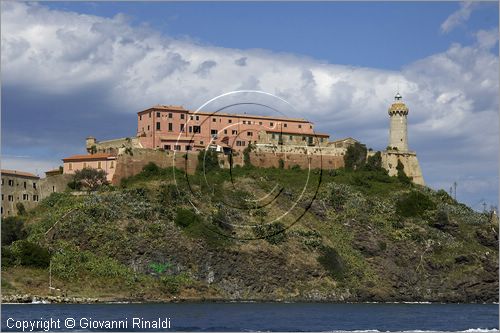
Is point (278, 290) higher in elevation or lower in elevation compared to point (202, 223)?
lower

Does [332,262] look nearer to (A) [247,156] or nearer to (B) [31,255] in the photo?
(A) [247,156]

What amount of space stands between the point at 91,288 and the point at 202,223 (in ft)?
53.4

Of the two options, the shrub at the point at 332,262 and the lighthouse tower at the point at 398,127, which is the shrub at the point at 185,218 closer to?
the shrub at the point at 332,262

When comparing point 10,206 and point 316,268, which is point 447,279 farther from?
point 10,206

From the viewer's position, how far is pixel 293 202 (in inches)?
4796

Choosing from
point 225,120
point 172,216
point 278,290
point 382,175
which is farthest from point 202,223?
point 382,175

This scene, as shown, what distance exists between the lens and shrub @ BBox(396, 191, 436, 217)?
407 ft

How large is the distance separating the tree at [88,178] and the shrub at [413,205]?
3566 centimetres

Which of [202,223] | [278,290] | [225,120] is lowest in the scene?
[278,290]

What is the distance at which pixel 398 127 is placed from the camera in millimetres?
142250

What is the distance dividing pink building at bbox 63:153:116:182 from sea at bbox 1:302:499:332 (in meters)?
29.3

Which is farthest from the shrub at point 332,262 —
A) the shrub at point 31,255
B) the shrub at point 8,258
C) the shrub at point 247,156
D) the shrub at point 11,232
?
the shrub at point 8,258

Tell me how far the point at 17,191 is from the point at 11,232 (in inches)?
464

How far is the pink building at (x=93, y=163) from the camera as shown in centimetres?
12425
